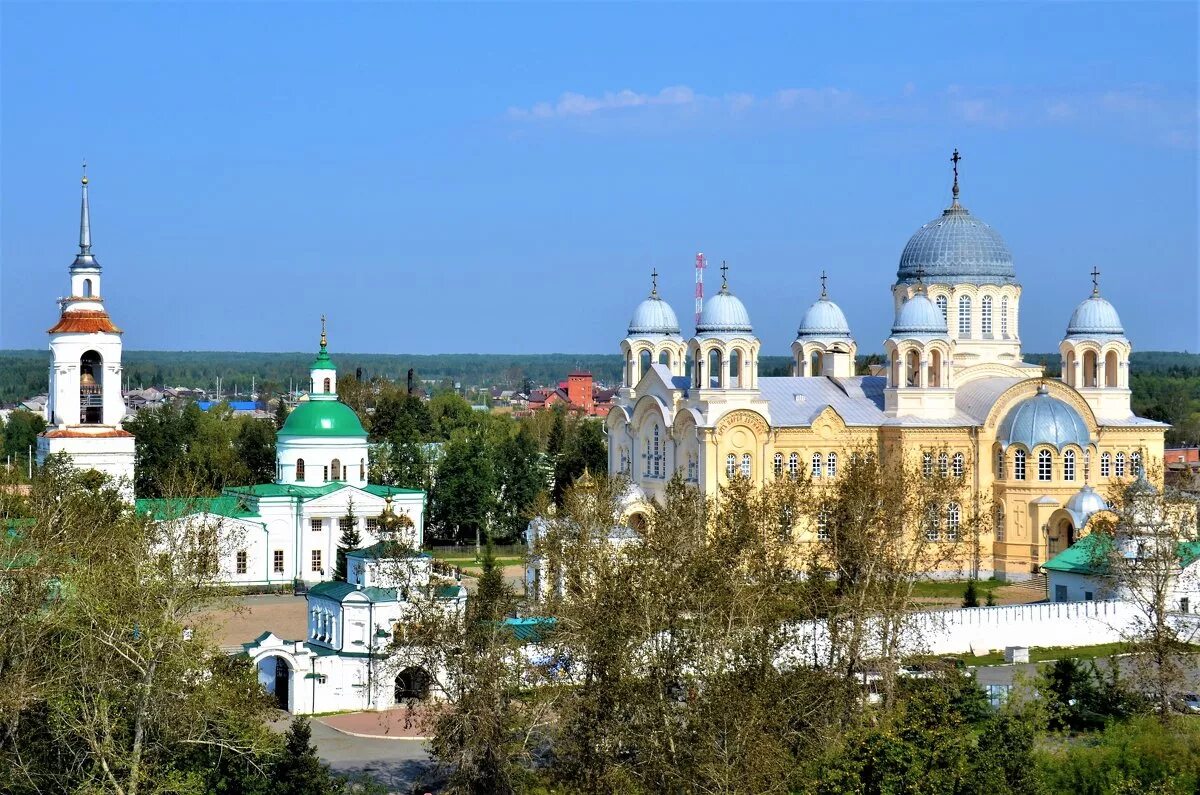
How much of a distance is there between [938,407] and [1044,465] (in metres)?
2.75

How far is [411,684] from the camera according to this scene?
29.8 meters

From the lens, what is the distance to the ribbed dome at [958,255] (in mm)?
46594

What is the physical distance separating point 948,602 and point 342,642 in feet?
46.9

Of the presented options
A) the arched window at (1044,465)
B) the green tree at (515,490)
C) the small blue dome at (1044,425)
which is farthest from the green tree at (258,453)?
the arched window at (1044,465)

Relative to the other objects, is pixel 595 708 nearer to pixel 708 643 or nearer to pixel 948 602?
pixel 708 643

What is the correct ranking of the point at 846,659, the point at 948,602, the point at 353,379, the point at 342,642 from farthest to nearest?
the point at 353,379
the point at 948,602
the point at 342,642
the point at 846,659

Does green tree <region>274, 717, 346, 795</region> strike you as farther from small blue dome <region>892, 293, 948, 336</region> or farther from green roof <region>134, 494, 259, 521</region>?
small blue dome <region>892, 293, 948, 336</region>

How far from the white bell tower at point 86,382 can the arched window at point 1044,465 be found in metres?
20.7

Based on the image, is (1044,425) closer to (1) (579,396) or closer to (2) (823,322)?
(2) (823,322)

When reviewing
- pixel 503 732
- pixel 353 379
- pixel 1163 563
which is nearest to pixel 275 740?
pixel 503 732

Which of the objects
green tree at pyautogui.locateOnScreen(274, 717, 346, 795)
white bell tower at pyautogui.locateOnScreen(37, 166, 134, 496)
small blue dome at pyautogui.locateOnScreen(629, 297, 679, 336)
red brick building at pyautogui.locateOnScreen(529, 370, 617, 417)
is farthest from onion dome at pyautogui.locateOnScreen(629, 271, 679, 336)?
red brick building at pyautogui.locateOnScreen(529, 370, 617, 417)

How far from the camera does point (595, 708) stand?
880 inches

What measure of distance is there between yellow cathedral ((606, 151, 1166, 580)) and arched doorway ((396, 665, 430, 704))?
13.1 m

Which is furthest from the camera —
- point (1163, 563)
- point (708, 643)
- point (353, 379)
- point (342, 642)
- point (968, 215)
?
A: point (353, 379)
